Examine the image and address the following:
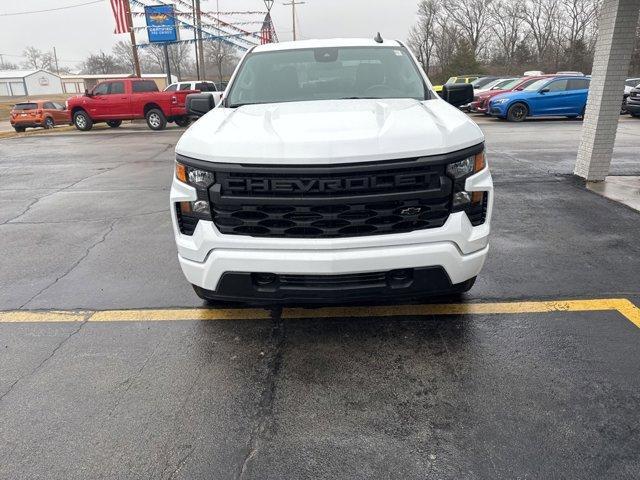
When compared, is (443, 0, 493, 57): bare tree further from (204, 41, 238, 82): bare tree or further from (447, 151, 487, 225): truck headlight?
(447, 151, 487, 225): truck headlight

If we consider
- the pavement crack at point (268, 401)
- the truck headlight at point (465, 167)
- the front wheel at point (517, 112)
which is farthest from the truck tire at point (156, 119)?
the truck headlight at point (465, 167)

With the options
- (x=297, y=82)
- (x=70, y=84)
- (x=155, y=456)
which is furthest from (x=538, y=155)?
(x=70, y=84)

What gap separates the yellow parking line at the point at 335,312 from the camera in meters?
3.54

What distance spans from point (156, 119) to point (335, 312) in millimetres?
18015

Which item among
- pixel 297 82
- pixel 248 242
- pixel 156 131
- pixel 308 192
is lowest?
pixel 156 131

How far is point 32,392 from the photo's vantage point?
2785mm

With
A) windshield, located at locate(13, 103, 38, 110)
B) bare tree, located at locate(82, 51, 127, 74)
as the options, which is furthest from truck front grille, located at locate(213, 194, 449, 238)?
bare tree, located at locate(82, 51, 127, 74)

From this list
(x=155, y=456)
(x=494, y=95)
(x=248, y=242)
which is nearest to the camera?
(x=155, y=456)

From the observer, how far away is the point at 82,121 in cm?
2020

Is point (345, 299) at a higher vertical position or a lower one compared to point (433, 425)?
higher

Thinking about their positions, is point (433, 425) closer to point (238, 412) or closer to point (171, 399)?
point (238, 412)

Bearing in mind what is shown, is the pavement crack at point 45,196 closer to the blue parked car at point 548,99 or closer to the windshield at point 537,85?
the blue parked car at point 548,99

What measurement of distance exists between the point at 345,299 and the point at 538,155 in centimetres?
905

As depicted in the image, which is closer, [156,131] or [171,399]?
[171,399]
